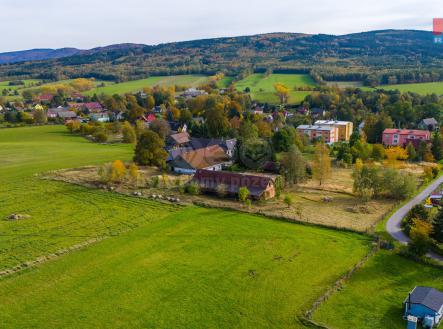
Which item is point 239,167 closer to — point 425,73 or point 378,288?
point 378,288

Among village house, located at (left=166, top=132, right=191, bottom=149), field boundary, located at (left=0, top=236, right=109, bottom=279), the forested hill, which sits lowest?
field boundary, located at (left=0, top=236, right=109, bottom=279)

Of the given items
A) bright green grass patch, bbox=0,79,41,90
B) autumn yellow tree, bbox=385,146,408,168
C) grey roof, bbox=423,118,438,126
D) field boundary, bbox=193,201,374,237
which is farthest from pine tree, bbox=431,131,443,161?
bright green grass patch, bbox=0,79,41,90

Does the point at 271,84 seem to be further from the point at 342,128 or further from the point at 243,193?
the point at 243,193

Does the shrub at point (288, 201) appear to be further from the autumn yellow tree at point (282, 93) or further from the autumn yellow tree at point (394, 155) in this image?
the autumn yellow tree at point (282, 93)

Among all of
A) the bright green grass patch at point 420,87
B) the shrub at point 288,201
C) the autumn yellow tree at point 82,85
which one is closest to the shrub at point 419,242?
the shrub at point 288,201

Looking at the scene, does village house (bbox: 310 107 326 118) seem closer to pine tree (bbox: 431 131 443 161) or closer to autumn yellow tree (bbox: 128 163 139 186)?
pine tree (bbox: 431 131 443 161)
